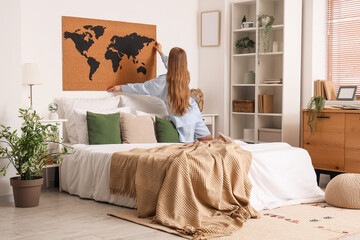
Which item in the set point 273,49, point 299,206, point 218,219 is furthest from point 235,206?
point 273,49

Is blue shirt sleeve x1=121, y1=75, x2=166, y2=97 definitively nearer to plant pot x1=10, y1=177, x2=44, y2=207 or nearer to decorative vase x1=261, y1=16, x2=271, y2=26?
decorative vase x1=261, y1=16, x2=271, y2=26

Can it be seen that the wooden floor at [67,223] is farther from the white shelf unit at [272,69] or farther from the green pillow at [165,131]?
the white shelf unit at [272,69]

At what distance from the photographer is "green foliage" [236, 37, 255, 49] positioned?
21.9ft

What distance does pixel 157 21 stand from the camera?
6.54 m

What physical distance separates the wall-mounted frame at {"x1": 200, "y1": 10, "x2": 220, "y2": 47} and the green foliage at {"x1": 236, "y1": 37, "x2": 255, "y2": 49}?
272mm

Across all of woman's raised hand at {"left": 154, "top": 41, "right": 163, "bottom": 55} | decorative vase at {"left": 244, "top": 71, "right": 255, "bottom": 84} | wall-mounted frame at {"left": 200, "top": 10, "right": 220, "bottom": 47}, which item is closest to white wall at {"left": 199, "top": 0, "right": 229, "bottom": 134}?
wall-mounted frame at {"left": 200, "top": 10, "right": 220, "bottom": 47}

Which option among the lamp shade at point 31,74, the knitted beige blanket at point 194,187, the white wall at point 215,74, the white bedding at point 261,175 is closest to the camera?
the knitted beige blanket at point 194,187

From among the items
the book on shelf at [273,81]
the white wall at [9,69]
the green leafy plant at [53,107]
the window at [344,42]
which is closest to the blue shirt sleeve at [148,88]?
the green leafy plant at [53,107]

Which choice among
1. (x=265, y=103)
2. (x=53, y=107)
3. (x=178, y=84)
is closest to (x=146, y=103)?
(x=178, y=84)

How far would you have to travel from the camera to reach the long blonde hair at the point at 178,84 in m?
5.72

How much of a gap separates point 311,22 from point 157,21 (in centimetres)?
192

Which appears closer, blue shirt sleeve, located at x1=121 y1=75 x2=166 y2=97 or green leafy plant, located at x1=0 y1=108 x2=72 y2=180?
green leafy plant, located at x1=0 y1=108 x2=72 y2=180

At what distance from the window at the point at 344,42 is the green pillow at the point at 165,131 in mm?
2215

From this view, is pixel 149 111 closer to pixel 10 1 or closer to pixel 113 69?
pixel 113 69
